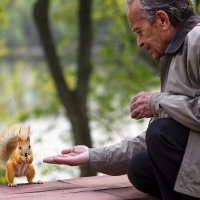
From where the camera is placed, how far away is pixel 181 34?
3.01m

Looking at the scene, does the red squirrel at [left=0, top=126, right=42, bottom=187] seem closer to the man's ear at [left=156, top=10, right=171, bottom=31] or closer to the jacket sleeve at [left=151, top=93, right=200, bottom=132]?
the jacket sleeve at [left=151, top=93, right=200, bottom=132]

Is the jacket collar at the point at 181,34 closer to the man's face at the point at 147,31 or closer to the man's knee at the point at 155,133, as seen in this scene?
the man's face at the point at 147,31

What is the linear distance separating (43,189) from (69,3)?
7429 mm

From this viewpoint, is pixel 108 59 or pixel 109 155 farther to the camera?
pixel 108 59

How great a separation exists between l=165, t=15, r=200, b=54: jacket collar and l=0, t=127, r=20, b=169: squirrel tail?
3.61 ft

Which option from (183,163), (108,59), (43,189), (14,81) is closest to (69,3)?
(108,59)

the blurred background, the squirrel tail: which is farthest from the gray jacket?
the blurred background

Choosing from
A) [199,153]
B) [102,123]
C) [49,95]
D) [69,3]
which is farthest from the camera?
[49,95]

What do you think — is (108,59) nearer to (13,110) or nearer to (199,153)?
(13,110)

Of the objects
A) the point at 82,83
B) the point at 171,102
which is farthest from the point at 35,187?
the point at 82,83

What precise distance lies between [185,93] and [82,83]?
5.00 metres

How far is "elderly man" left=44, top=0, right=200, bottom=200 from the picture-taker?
2.84 m

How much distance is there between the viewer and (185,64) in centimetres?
294

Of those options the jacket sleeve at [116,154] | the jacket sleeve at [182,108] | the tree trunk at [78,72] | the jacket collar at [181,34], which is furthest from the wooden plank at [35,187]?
the tree trunk at [78,72]
